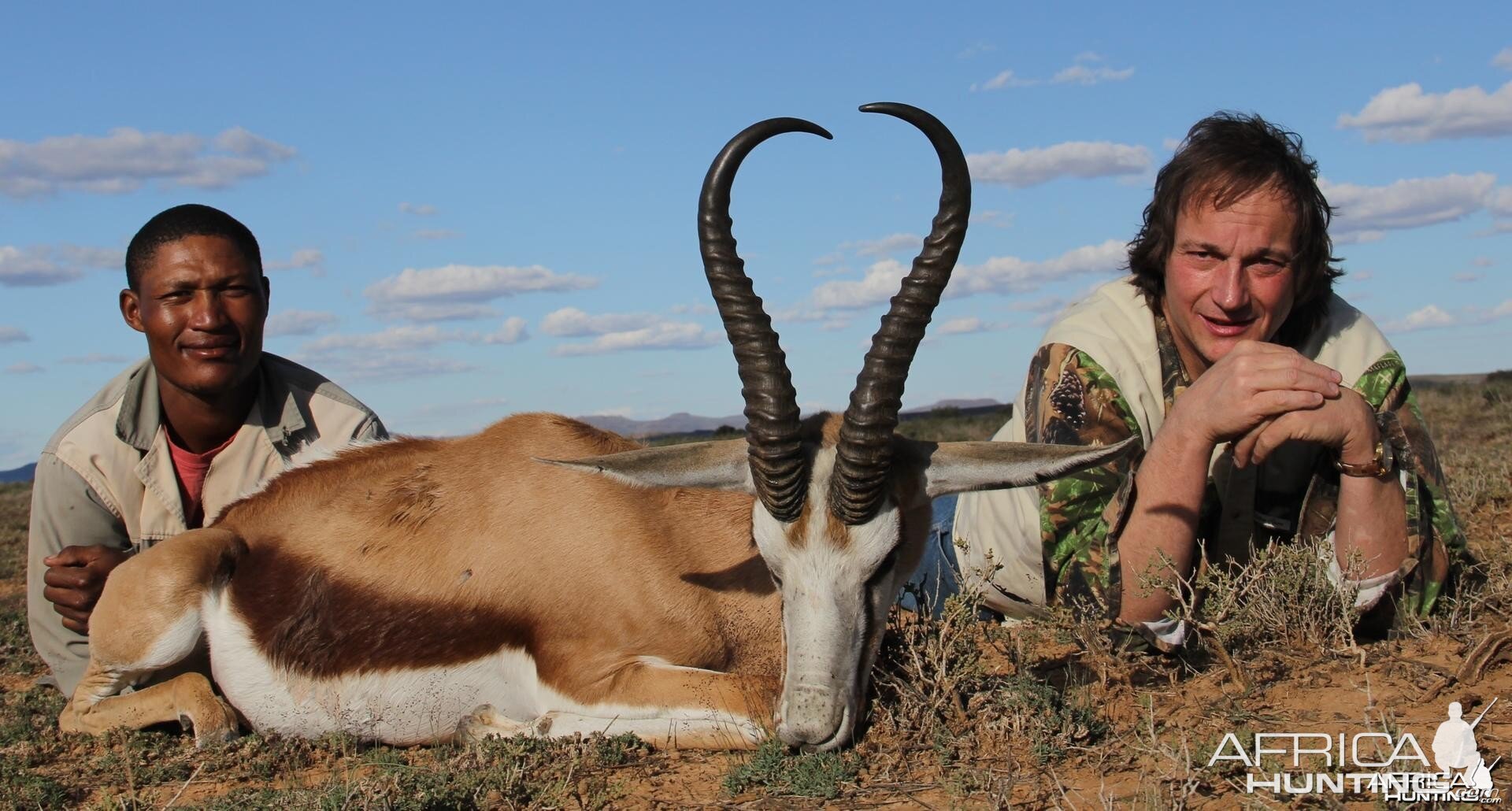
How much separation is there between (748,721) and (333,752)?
6.89 feet

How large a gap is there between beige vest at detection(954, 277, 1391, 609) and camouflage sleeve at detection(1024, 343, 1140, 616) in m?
0.10

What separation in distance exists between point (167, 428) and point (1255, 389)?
6.17 metres

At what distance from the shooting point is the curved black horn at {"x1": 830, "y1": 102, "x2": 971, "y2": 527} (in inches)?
197

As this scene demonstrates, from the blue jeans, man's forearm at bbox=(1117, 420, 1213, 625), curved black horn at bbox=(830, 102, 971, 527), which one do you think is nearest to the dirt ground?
the blue jeans

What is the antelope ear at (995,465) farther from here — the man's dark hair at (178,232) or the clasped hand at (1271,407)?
the man's dark hair at (178,232)

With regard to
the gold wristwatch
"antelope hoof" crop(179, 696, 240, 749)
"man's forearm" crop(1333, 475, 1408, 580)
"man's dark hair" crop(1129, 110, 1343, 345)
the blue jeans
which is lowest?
"antelope hoof" crop(179, 696, 240, 749)

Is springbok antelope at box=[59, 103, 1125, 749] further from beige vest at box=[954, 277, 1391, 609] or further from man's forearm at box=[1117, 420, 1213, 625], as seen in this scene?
beige vest at box=[954, 277, 1391, 609]

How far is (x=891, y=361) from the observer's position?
5113 mm

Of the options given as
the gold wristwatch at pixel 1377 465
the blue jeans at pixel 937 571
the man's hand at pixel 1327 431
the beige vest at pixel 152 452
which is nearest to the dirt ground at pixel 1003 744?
the blue jeans at pixel 937 571

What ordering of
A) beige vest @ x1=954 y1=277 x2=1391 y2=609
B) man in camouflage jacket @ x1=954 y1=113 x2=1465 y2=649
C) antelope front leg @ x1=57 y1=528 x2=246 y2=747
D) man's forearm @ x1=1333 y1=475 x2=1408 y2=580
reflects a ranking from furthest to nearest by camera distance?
antelope front leg @ x1=57 y1=528 x2=246 y2=747, beige vest @ x1=954 y1=277 x2=1391 y2=609, man's forearm @ x1=1333 y1=475 x2=1408 y2=580, man in camouflage jacket @ x1=954 y1=113 x2=1465 y2=649

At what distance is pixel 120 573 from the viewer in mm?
6605

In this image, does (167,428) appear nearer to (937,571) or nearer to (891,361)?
(937,571)

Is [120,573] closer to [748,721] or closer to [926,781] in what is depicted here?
[748,721]

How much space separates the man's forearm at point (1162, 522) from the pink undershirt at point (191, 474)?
5.34 meters
